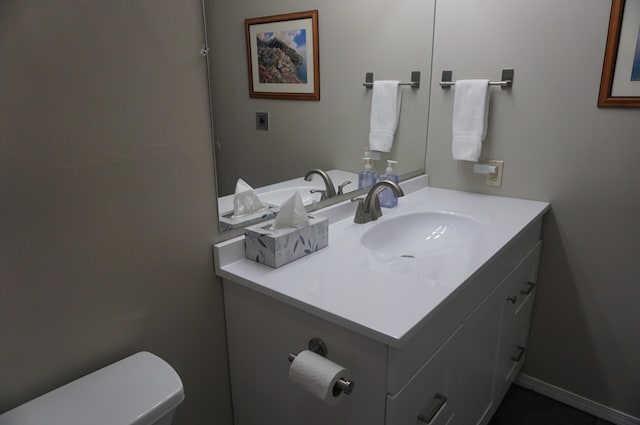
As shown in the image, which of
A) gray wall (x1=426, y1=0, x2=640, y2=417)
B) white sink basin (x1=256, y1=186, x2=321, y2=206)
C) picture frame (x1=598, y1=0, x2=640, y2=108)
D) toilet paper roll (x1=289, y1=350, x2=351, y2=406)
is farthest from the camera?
gray wall (x1=426, y1=0, x2=640, y2=417)

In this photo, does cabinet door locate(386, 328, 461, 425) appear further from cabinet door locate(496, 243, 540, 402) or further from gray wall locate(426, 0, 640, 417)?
gray wall locate(426, 0, 640, 417)

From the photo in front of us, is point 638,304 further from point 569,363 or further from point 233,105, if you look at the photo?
point 233,105

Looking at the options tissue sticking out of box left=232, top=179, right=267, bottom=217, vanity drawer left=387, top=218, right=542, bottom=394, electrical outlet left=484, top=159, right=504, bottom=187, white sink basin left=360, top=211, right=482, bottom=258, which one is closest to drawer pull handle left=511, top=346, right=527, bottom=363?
vanity drawer left=387, top=218, right=542, bottom=394

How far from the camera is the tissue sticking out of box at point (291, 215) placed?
1.23m

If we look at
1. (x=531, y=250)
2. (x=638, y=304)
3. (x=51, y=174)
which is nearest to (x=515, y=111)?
(x=531, y=250)

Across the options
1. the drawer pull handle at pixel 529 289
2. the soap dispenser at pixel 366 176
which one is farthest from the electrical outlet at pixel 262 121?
the drawer pull handle at pixel 529 289

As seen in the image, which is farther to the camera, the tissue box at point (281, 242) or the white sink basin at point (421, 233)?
the white sink basin at point (421, 233)

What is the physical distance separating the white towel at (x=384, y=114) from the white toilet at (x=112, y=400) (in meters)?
1.23

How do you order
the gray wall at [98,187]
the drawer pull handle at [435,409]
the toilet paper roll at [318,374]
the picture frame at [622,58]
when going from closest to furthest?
the gray wall at [98,187], the toilet paper roll at [318,374], the drawer pull handle at [435,409], the picture frame at [622,58]

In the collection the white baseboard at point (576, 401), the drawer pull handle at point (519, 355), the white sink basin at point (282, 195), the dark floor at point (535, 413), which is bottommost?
the dark floor at point (535, 413)

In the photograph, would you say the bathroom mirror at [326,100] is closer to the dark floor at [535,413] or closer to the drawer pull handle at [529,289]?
the drawer pull handle at [529,289]

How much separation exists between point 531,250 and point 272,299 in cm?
112

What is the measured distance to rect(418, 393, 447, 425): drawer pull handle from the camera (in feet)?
3.54

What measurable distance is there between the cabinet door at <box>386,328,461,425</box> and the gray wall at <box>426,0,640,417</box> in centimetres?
Result: 86
